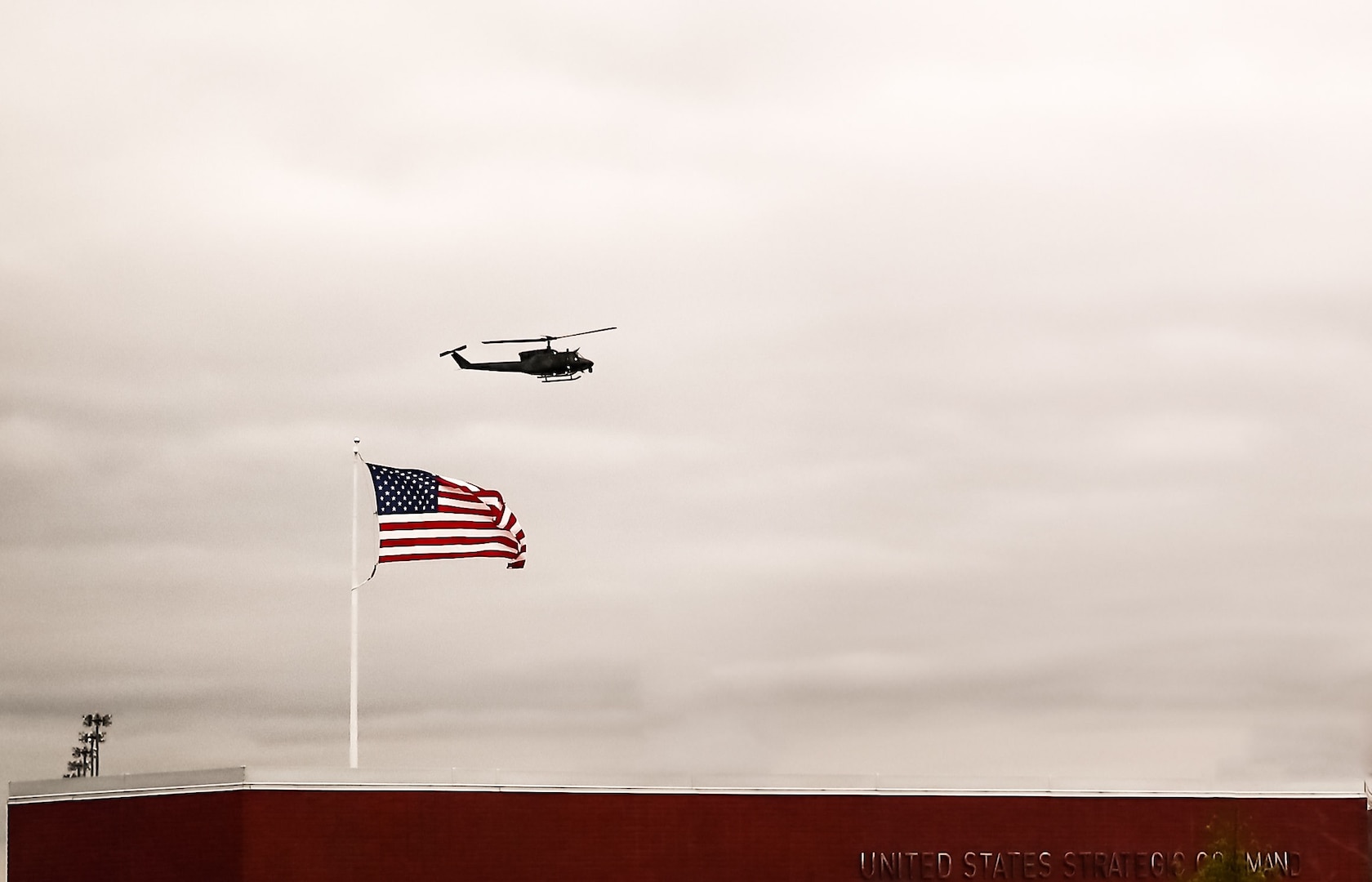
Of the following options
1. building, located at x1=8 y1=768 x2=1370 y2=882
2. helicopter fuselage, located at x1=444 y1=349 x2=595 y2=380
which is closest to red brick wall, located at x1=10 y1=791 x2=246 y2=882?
building, located at x1=8 y1=768 x2=1370 y2=882

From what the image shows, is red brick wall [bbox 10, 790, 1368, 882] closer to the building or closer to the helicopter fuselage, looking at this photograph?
the building

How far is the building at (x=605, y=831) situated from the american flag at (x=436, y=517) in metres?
5.81

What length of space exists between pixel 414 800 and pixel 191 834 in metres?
5.16

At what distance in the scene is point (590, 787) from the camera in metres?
46.8

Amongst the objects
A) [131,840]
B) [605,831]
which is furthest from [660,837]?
[131,840]

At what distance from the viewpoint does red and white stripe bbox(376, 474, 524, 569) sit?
1706 inches

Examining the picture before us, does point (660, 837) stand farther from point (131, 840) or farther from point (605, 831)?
point (131, 840)

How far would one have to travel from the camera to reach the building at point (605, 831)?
144 ft

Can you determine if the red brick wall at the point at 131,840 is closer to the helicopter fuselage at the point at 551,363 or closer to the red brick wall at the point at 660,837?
the red brick wall at the point at 660,837

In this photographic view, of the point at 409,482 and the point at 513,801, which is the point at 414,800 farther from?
the point at 409,482

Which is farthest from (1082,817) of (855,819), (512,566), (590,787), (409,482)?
(409,482)

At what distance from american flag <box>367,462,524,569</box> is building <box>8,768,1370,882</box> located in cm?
581

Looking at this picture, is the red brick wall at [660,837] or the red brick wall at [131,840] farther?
the red brick wall at [660,837]

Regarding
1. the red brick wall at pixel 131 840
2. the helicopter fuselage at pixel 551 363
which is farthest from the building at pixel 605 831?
the helicopter fuselage at pixel 551 363
